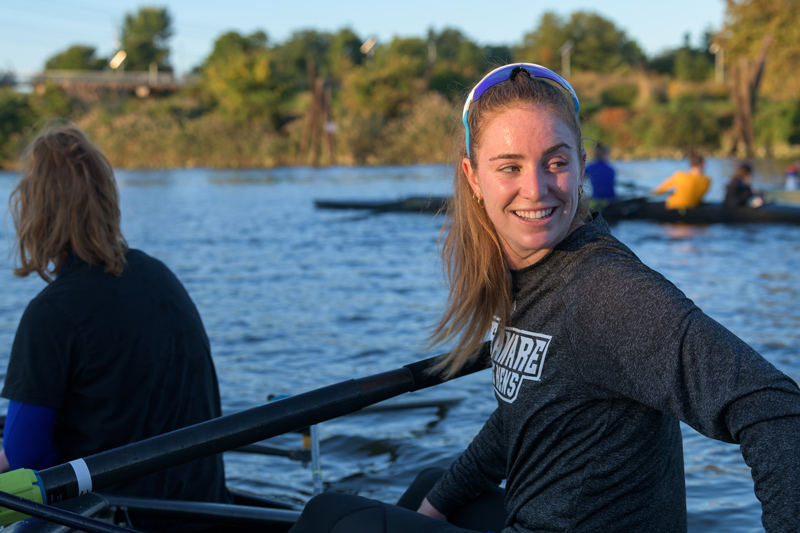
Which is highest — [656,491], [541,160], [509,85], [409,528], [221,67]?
[221,67]

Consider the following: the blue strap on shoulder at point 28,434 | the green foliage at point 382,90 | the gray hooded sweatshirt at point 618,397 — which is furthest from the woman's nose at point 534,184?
the green foliage at point 382,90

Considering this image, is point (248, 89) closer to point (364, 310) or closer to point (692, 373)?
point (364, 310)

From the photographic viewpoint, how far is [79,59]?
87.7m

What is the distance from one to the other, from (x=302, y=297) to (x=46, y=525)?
810cm

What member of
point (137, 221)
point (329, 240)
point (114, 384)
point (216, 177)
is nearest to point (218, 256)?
point (329, 240)

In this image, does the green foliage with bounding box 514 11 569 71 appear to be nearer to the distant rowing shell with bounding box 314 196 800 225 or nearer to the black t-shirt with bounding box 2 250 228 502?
the distant rowing shell with bounding box 314 196 800 225

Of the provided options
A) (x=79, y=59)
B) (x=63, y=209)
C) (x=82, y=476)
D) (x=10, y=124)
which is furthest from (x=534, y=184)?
(x=79, y=59)

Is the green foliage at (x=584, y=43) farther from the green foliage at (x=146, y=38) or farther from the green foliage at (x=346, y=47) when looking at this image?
the green foliage at (x=146, y=38)

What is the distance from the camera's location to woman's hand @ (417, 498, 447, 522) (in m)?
2.17

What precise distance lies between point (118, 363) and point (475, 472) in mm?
1112

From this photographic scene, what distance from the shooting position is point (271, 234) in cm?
1662

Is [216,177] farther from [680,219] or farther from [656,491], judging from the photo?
[656,491]

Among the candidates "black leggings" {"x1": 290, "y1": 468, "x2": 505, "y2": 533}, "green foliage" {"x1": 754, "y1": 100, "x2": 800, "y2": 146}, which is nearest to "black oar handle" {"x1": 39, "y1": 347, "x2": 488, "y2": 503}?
"black leggings" {"x1": 290, "y1": 468, "x2": 505, "y2": 533}

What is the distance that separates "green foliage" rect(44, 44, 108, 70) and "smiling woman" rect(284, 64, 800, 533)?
9592 centimetres
